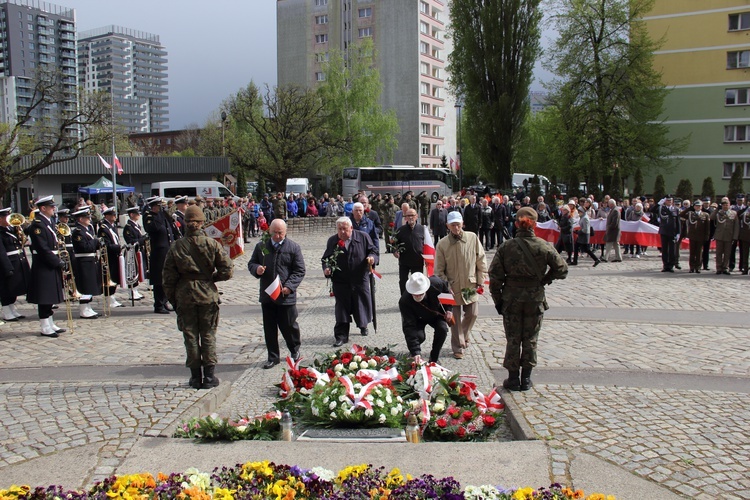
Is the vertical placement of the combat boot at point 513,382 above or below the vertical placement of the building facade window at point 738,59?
below

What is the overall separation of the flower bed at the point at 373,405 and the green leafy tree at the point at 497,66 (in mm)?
41651

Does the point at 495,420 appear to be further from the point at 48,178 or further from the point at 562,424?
the point at 48,178

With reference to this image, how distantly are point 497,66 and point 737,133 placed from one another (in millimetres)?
19349

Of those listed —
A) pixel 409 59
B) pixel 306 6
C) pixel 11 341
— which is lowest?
pixel 11 341

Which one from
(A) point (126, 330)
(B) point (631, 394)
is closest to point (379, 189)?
(A) point (126, 330)

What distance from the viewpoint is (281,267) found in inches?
347

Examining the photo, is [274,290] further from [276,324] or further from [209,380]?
[209,380]

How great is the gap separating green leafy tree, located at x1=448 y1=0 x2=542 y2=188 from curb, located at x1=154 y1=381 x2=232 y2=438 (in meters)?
41.8

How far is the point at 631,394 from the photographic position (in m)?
7.34

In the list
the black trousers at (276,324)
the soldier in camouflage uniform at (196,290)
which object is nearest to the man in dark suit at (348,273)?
the black trousers at (276,324)

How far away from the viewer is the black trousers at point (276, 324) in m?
8.73

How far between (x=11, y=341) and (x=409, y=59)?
76.7 metres

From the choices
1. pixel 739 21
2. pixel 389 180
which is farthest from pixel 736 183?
pixel 389 180

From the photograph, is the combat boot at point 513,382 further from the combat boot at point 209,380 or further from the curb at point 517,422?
the combat boot at point 209,380
